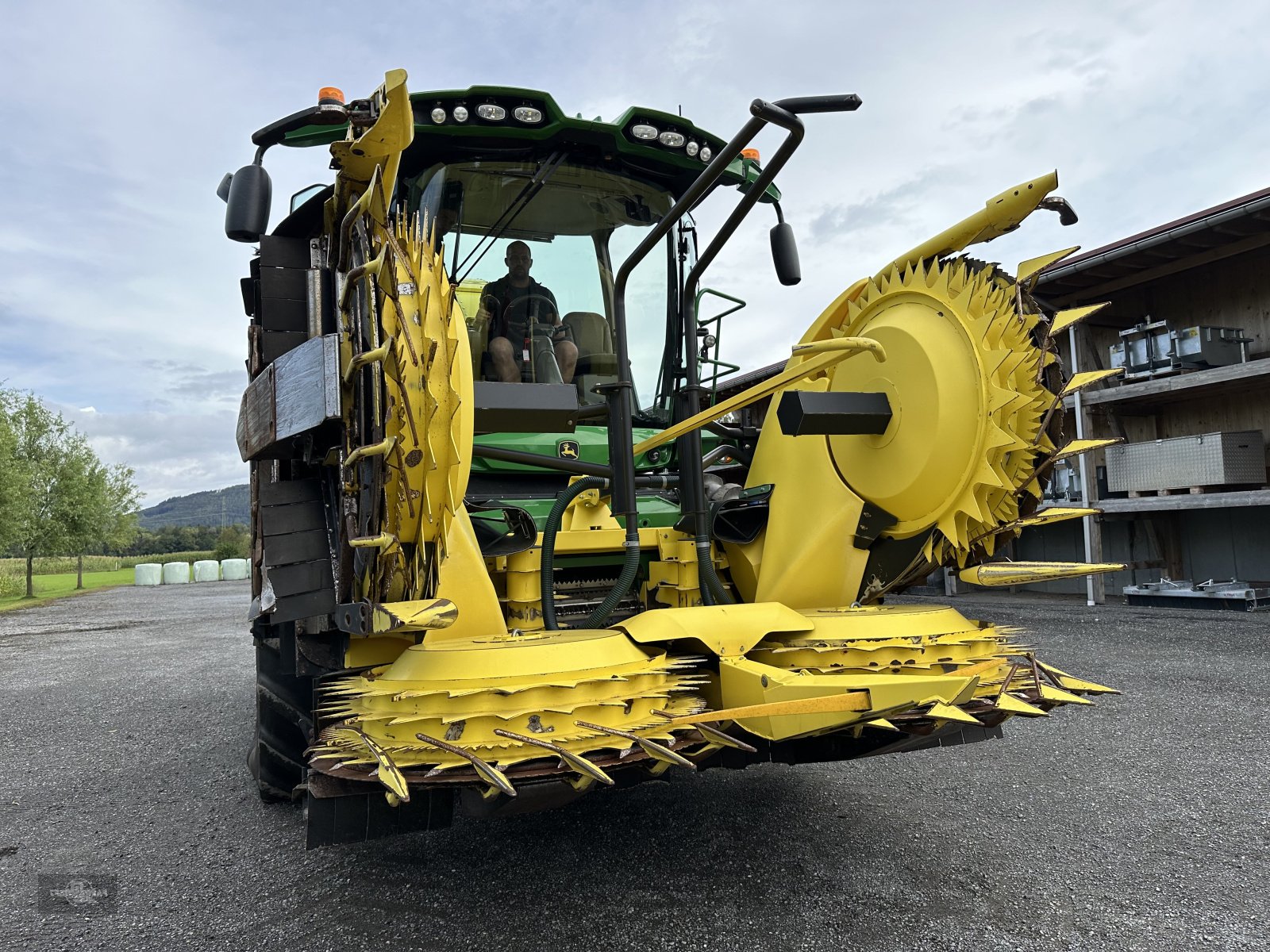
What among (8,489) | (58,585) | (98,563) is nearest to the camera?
(8,489)

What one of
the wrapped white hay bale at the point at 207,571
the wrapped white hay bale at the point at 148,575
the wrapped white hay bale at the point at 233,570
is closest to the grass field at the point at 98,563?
the wrapped white hay bale at the point at 148,575

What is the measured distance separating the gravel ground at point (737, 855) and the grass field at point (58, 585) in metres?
19.2

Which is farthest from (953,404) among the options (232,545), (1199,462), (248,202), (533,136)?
(232,545)

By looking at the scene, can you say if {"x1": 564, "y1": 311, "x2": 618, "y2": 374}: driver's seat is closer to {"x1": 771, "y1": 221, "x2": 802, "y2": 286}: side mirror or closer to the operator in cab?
the operator in cab

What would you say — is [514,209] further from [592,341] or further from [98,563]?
[98,563]

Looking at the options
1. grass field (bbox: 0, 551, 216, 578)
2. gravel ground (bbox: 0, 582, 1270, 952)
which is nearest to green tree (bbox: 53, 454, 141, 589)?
grass field (bbox: 0, 551, 216, 578)

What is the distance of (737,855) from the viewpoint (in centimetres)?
298

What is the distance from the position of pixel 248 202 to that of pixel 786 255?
232 cm

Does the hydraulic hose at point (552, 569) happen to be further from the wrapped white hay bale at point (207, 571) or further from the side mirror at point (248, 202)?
the wrapped white hay bale at point (207, 571)

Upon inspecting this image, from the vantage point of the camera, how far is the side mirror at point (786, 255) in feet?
12.8

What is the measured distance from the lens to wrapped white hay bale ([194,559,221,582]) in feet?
111

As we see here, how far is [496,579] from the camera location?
313cm

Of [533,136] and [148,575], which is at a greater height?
[533,136]

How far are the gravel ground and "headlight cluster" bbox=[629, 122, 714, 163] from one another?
276 cm
